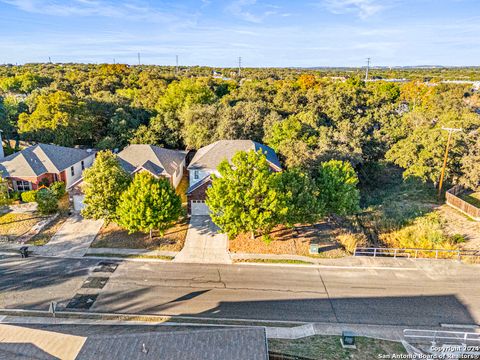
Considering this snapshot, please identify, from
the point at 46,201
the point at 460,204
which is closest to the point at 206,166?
the point at 46,201

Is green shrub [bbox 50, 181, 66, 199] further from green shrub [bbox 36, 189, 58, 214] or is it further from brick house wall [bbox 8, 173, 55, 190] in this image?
brick house wall [bbox 8, 173, 55, 190]

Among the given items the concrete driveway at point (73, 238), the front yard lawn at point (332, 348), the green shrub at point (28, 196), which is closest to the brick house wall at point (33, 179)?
the green shrub at point (28, 196)

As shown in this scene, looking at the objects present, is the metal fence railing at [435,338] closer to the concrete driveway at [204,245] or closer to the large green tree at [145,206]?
the concrete driveway at [204,245]

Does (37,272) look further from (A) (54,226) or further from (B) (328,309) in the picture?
(B) (328,309)

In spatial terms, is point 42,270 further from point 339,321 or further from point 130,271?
point 339,321

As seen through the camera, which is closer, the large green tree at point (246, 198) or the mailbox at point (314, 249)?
the large green tree at point (246, 198)

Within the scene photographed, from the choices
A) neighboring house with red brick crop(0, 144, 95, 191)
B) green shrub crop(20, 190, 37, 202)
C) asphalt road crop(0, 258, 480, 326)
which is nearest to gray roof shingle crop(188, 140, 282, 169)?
asphalt road crop(0, 258, 480, 326)

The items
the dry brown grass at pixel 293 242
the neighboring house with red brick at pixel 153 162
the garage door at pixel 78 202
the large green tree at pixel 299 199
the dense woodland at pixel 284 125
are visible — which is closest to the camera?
the dry brown grass at pixel 293 242
